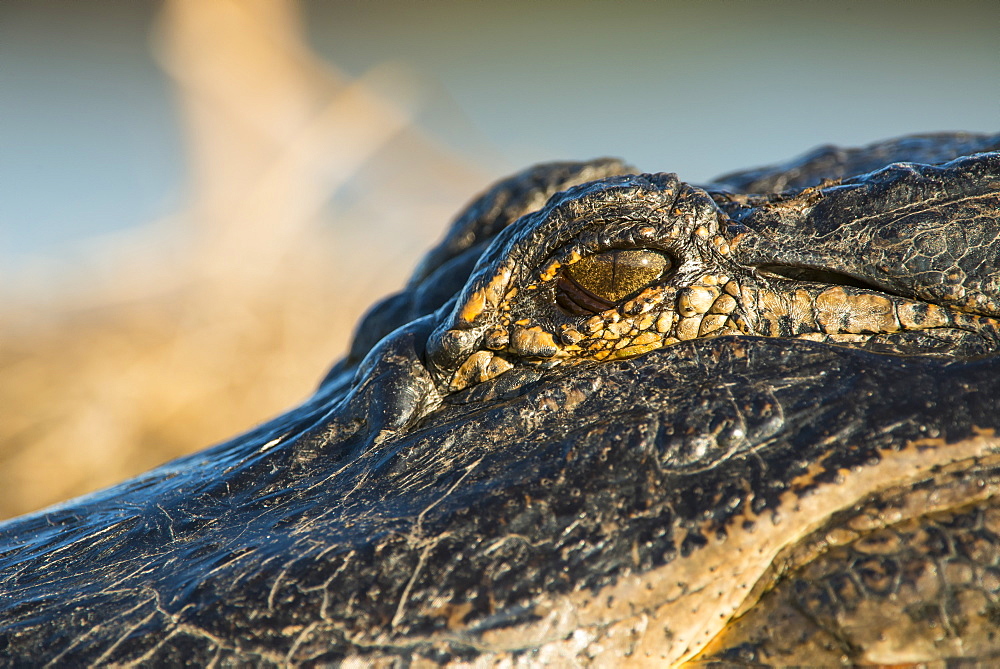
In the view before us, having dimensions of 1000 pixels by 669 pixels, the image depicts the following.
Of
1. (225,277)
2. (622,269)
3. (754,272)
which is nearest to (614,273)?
(622,269)

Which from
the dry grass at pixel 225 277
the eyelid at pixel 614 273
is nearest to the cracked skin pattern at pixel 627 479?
the eyelid at pixel 614 273

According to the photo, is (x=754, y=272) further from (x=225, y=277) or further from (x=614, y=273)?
(x=225, y=277)

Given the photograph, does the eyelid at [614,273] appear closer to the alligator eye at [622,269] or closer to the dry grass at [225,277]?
the alligator eye at [622,269]

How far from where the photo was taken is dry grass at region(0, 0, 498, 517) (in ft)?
34.0

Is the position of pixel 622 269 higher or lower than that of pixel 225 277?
lower

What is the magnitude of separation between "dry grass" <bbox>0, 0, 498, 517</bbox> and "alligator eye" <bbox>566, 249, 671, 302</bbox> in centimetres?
863

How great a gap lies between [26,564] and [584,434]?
5.17 ft

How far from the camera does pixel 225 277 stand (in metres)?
17.8

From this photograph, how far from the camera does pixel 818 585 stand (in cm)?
171

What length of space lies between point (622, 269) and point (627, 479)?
2.22 feet

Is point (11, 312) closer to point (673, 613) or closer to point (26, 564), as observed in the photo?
point (26, 564)

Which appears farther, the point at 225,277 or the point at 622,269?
the point at 225,277

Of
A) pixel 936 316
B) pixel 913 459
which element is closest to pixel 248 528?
pixel 913 459

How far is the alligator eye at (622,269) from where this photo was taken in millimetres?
2223
